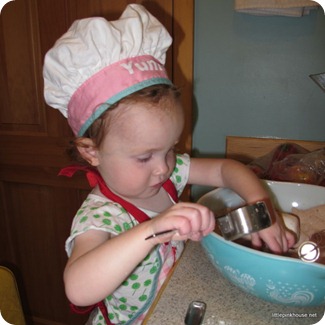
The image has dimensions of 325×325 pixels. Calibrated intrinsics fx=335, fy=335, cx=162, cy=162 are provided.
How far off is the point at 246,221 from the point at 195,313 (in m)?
0.14

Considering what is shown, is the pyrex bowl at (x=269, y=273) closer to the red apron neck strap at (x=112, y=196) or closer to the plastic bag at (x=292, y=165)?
the red apron neck strap at (x=112, y=196)

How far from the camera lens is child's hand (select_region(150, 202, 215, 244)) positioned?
0.41 meters

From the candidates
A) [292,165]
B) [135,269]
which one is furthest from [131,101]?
[292,165]

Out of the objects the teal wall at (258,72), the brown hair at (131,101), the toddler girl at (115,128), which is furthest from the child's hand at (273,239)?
the teal wall at (258,72)

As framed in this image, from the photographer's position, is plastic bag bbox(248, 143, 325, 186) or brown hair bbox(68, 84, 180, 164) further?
plastic bag bbox(248, 143, 325, 186)

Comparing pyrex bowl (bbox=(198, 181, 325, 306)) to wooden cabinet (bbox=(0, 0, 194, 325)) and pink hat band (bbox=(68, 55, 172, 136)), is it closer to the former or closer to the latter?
pink hat band (bbox=(68, 55, 172, 136))

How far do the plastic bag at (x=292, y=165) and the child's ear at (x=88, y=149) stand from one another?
1.40ft

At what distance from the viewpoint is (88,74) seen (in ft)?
1.74

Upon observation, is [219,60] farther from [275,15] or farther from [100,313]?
[100,313]

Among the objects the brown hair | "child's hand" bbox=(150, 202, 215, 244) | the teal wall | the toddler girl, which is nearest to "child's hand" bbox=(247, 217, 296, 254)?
the toddler girl

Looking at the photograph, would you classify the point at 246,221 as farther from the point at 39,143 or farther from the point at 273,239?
the point at 39,143

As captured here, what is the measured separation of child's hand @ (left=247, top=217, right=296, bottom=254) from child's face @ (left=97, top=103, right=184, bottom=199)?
0.61 feet

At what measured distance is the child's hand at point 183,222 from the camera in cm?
41

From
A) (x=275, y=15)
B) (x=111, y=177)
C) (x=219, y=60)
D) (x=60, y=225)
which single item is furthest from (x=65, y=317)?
(x=275, y=15)
